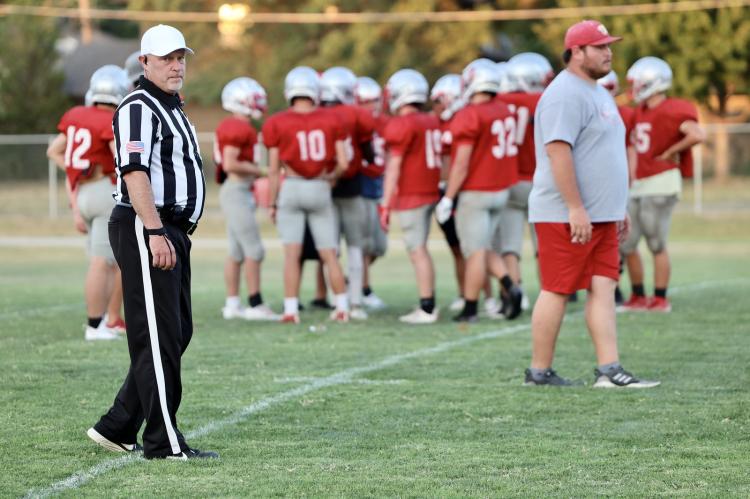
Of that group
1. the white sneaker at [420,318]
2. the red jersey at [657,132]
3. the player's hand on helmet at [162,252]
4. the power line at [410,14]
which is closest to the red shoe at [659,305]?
the red jersey at [657,132]

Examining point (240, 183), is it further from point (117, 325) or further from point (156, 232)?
point (156, 232)

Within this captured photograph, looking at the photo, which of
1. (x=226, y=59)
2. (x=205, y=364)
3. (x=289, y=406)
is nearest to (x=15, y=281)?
(x=205, y=364)

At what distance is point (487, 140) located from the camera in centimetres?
1067

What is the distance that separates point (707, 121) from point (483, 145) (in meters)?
27.5

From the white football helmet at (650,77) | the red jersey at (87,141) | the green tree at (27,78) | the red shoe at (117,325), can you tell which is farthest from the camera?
the green tree at (27,78)

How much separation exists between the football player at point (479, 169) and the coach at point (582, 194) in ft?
10.4

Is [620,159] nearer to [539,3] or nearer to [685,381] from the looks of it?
[685,381]

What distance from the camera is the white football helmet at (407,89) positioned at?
1095 cm

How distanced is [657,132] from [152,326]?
22.8 ft

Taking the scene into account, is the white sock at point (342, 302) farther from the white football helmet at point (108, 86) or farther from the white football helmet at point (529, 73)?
the white football helmet at point (108, 86)

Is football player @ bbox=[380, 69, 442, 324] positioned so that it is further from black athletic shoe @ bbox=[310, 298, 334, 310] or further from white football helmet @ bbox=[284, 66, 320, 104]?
black athletic shoe @ bbox=[310, 298, 334, 310]

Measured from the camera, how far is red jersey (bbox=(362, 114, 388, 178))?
1197 cm

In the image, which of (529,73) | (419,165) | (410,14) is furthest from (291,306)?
(410,14)

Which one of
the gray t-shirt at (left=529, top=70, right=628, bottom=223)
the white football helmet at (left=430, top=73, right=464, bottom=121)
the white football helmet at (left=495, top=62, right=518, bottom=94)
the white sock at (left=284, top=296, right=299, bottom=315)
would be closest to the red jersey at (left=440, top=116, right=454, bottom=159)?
the white football helmet at (left=430, top=73, right=464, bottom=121)
